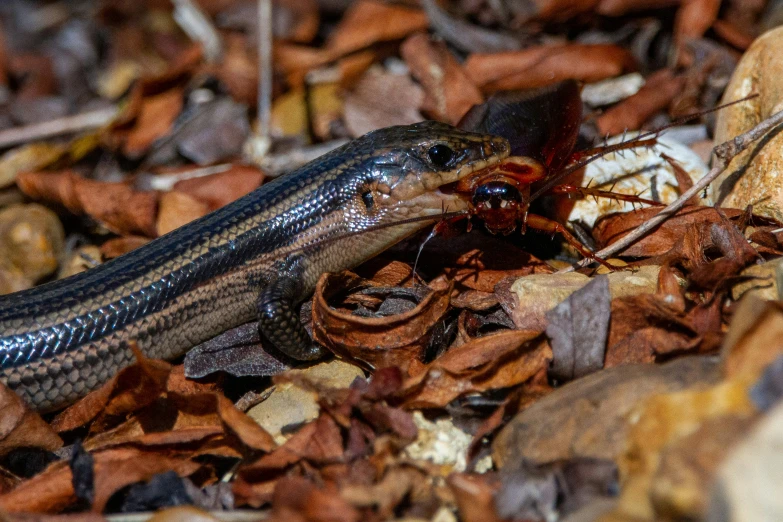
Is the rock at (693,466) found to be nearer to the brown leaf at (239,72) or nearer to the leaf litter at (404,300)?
the leaf litter at (404,300)

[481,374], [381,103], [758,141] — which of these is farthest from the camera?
[381,103]

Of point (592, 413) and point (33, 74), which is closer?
point (592, 413)

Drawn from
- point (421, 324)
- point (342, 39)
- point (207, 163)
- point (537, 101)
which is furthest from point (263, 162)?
point (421, 324)

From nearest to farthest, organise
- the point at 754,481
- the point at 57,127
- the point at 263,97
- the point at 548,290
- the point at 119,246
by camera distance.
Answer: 1. the point at 754,481
2. the point at 548,290
3. the point at 119,246
4. the point at 263,97
5. the point at 57,127

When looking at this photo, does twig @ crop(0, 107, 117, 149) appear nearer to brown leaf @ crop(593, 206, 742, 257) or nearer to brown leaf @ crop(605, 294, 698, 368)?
brown leaf @ crop(593, 206, 742, 257)

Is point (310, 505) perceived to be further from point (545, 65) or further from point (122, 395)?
point (545, 65)

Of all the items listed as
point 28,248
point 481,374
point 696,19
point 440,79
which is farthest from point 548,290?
point 28,248

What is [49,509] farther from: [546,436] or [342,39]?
[342,39]

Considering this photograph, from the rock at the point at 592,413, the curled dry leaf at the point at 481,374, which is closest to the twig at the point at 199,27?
the curled dry leaf at the point at 481,374
